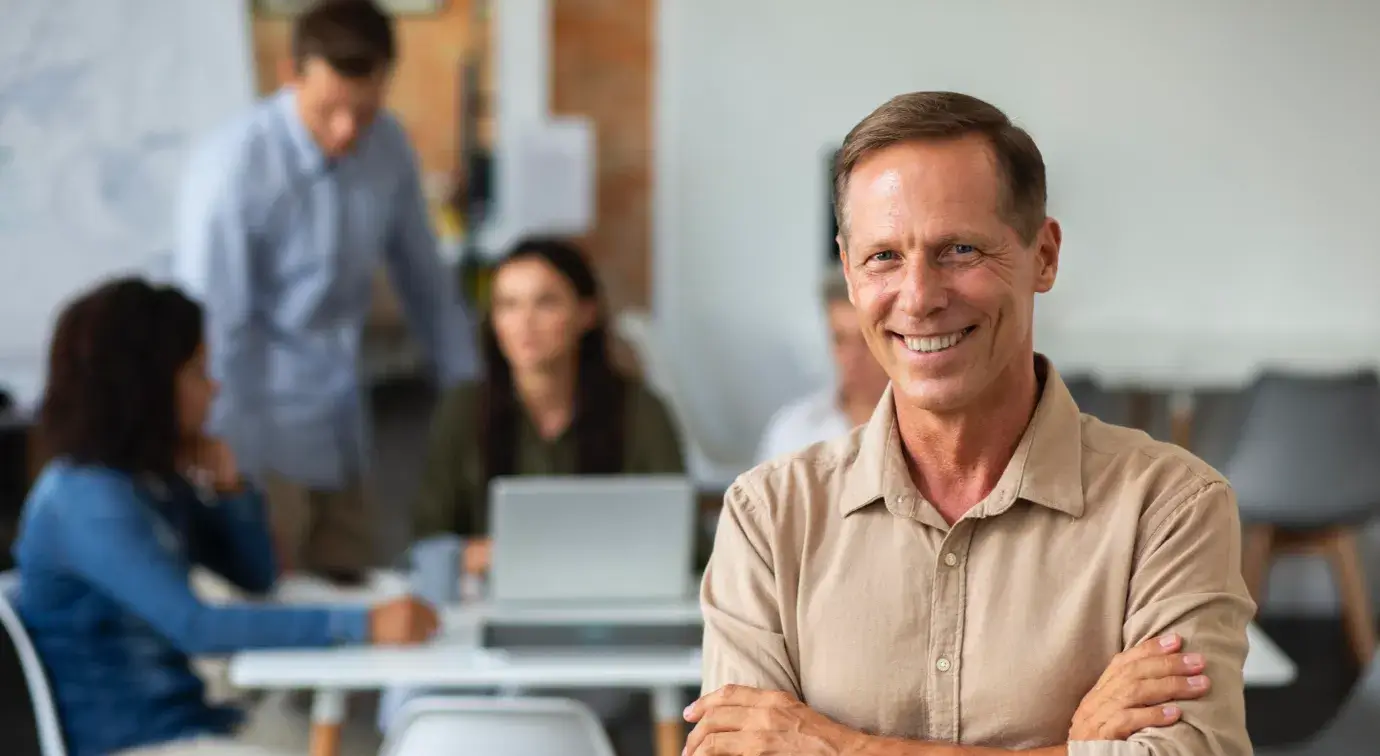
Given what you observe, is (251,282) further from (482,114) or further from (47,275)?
(482,114)

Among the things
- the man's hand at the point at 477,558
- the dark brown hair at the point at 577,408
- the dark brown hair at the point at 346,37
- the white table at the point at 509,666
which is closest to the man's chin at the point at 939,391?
the white table at the point at 509,666

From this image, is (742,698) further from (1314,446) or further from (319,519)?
(1314,446)

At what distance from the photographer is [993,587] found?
1591 mm

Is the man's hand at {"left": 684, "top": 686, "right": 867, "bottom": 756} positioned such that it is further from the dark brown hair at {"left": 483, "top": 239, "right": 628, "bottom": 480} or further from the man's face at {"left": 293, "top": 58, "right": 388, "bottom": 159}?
the man's face at {"left": 293, "top": 58, "right": 388, "bottom": 159}

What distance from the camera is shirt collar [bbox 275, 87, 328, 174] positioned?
419cm

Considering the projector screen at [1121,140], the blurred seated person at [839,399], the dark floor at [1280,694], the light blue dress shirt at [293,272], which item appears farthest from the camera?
the projector screen at [1121,140]

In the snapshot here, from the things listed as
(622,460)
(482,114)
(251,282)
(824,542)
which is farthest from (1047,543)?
(482,114)

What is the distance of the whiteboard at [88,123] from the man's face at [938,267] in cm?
467

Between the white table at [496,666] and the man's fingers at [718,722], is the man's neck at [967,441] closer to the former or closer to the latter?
the man's fingers at [718,722]

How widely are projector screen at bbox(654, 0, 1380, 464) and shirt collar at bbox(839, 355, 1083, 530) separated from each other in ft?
14.0

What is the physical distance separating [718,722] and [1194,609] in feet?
1.61

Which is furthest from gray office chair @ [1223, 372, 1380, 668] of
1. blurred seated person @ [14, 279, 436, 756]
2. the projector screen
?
blurred seated person @ [14, 279, 436, 756]

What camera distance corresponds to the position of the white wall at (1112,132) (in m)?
5.95

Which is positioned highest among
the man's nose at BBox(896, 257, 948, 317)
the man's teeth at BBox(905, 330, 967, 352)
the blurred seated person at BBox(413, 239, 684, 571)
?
the man's nose at BBox(896, 257, 948, 317)
